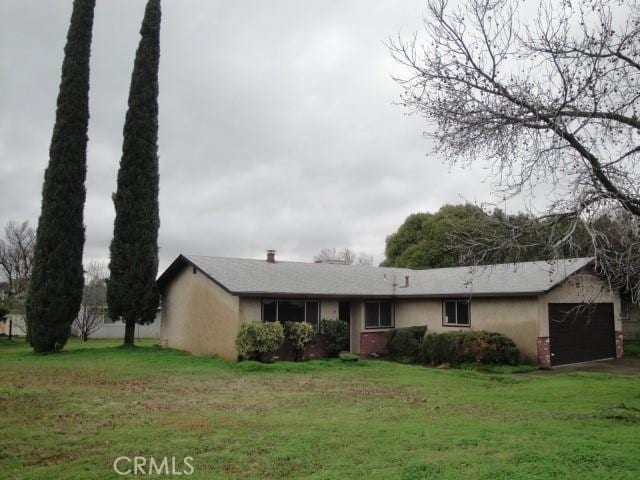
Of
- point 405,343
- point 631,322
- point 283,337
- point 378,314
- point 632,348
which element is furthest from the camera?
point 631,322

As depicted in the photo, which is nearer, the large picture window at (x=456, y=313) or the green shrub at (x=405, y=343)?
the green shrub at (x=405, y=343)

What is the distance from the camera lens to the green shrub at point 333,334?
20125 millimetres

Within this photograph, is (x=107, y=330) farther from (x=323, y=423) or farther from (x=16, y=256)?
(x=323, y=423)

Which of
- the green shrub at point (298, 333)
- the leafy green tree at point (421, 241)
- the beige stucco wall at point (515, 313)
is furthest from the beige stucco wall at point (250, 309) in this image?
the leafy green tree at point (421, 241)

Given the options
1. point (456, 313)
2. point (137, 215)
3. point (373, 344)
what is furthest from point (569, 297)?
point (137, 215)

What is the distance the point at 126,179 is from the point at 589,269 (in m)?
20.1

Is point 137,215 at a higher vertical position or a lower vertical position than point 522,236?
higher

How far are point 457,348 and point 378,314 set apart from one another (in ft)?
17.0

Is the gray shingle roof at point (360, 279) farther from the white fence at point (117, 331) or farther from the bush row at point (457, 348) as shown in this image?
the white fence at point (117, 331)

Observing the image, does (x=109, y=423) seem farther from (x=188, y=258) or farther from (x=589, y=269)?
(x=589, y=269)

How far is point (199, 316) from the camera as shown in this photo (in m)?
20.8

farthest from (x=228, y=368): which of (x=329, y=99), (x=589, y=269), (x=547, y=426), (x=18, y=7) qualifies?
(x=589, y=269)

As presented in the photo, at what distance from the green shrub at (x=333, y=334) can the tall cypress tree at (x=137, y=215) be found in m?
8.41

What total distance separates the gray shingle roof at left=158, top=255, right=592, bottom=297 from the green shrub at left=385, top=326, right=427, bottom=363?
164 cm
